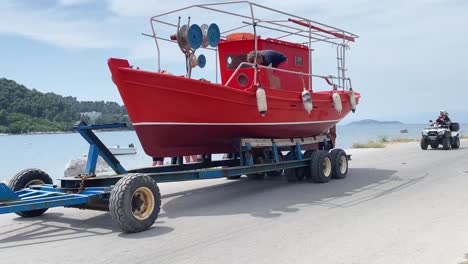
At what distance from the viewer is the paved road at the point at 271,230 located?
5398mm

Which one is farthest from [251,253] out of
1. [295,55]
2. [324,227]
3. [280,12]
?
[295,55]

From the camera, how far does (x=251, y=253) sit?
215 inches

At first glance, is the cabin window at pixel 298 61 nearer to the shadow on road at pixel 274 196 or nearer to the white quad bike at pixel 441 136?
the shadow on road at pixel 274 196

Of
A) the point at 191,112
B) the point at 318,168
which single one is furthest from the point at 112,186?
the point at 318,168

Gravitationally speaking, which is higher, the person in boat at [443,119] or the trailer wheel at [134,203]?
the person in boat at [443,119]

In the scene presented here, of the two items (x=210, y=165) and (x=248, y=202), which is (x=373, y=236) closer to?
(x=248, y=202)

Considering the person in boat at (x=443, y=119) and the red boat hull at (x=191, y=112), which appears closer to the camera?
the red boat hull at (x=191, y=112)

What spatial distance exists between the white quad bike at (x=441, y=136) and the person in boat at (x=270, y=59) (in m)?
13.0

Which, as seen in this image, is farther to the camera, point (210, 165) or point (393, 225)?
point (210, 165)

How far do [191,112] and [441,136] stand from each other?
16408mm

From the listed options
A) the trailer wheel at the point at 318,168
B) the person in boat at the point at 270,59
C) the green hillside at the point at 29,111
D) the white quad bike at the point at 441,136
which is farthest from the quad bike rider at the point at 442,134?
the green hillside at the point at 29,111

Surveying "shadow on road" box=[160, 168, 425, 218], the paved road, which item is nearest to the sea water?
"shadow on road" box=[160, 168, 425, 218]

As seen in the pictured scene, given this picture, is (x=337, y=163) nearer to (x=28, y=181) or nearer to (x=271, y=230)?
(x=271, y=230)

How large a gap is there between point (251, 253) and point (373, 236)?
5.68ft
